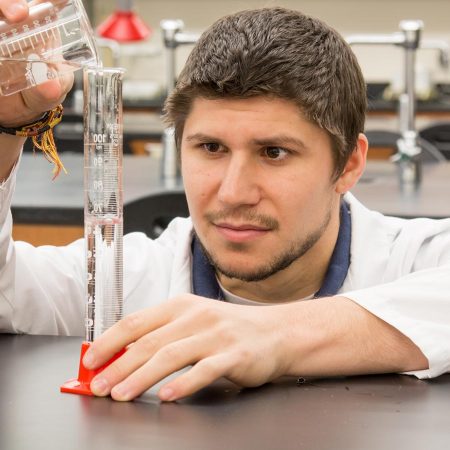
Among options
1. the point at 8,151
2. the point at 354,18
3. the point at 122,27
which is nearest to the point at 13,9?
the point at 8,151

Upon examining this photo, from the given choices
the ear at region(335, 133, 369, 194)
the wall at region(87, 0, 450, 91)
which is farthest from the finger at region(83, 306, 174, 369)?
the wall at region(87, 0, 450, 91)

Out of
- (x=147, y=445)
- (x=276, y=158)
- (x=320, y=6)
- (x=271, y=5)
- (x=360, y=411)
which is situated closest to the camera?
(x=147, y=445)

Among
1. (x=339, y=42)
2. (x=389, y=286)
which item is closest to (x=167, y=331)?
(x=389, y=286)

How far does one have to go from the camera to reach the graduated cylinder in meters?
1.01

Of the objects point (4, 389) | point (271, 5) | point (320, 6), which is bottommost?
point (320, 6)

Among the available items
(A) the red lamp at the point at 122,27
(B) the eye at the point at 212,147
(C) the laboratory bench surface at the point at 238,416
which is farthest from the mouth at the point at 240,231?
(A) the red lamp at the point at 122,27

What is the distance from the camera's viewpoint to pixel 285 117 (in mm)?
1397

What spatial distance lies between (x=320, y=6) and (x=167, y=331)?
7.09 meters

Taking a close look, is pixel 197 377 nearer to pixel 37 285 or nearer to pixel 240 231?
pixel 240 231

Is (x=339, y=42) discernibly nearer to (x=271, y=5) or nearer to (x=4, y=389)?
(x=271, y=5)

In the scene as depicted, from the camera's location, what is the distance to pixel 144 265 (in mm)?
1636

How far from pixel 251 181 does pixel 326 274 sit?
0.30 meters

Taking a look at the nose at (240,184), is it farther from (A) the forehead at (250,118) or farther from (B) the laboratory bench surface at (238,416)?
(B) the laboratory bench surface at (238,416)

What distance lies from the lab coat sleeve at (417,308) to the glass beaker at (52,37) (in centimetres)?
41
